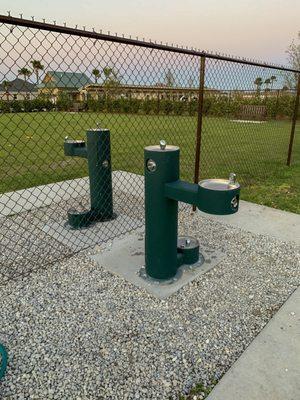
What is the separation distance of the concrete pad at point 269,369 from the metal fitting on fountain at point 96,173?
7.40 feet

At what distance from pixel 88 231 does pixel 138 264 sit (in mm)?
920

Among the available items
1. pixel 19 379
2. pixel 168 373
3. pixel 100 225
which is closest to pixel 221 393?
pixel 168 373

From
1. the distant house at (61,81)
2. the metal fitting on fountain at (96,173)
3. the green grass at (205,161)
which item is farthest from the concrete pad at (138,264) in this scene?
the distant house at (61,81)

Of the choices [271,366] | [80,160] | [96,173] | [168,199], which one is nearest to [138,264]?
[168,199]

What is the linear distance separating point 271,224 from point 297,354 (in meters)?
2.15

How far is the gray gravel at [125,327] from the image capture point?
6.02ft

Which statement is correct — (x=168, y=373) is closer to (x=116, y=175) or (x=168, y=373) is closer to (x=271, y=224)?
(x=271, y=224)

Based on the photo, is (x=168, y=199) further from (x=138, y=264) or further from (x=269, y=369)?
(x=269, y=369)

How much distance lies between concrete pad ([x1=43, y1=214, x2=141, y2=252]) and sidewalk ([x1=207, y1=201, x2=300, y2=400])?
6.22 feet

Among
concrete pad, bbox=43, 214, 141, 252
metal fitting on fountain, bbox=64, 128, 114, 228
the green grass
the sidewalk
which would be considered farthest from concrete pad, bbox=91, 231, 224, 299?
the green grass

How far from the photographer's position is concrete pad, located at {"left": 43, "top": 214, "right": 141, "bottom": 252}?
3.45 m

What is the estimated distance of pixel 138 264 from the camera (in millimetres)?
3014

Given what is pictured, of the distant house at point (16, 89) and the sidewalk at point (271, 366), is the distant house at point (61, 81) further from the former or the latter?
the sidewalk at point (271, 366)

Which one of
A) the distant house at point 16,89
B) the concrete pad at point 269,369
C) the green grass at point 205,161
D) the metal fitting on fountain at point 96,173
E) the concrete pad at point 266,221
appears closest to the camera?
the concrete pad at point 269,369
